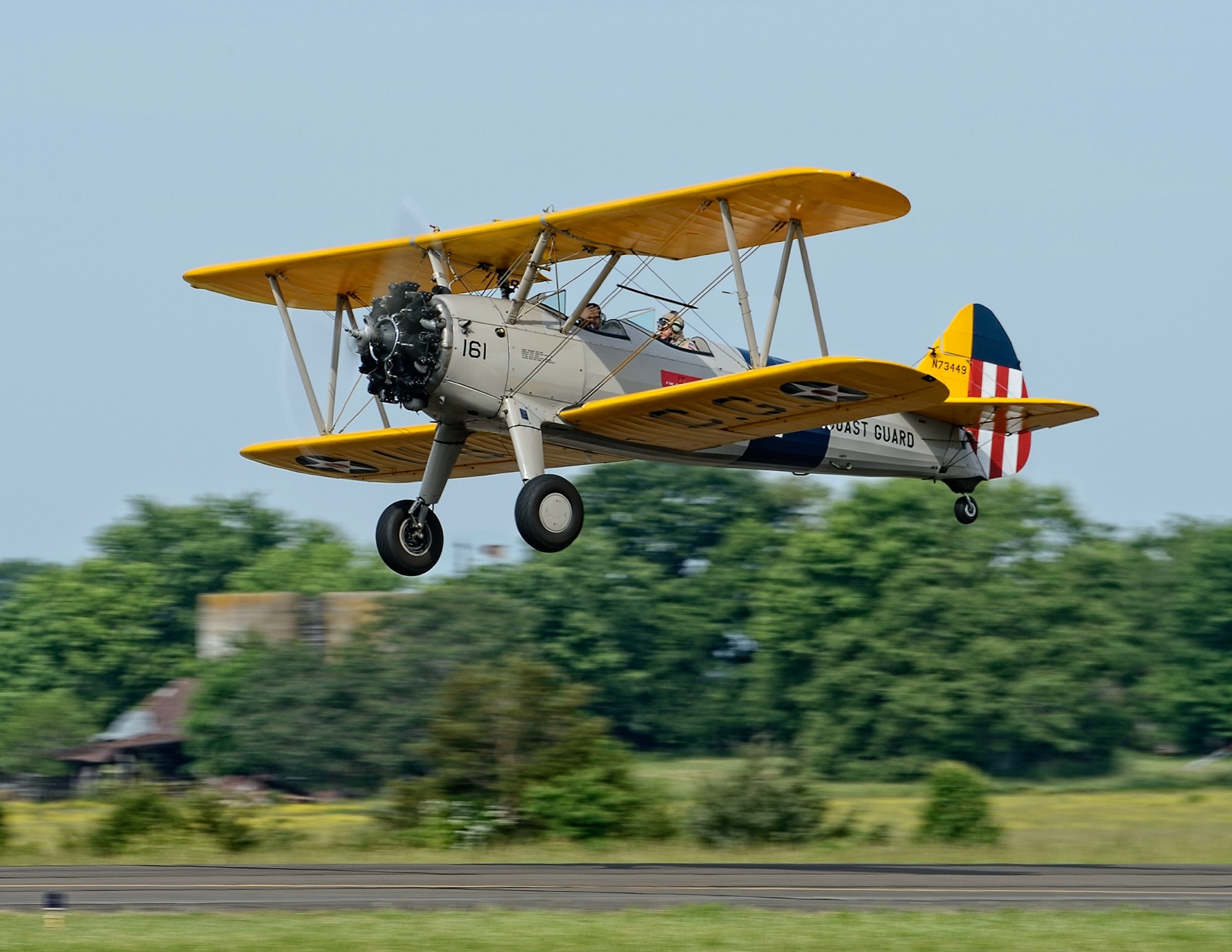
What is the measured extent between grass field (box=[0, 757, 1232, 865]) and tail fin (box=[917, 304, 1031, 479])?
6504mm

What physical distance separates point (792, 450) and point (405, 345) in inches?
178

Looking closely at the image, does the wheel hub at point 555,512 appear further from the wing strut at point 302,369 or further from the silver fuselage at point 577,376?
the wing strut at point 302,369

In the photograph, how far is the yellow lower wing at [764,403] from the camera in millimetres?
12547

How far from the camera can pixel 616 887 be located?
15641 millimetres

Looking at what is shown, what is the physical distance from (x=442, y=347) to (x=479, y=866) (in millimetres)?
9323

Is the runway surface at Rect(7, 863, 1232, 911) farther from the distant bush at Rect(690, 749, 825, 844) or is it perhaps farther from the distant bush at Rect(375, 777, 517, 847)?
the distant bush at Rect(690, 749, 825, 844)

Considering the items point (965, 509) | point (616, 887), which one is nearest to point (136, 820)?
point (616, 887)

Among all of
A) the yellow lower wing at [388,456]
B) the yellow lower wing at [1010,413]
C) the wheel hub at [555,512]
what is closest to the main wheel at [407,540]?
the yellow lower wing at [388,456]

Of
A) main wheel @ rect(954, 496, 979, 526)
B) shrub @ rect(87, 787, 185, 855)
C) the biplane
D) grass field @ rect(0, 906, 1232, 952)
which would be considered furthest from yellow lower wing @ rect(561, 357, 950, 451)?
shrub @ rect(87, 787, 185, 855)

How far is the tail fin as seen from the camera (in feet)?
60.6

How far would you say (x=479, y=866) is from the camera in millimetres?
20266

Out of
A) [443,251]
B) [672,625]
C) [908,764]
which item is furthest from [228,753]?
[443,251]

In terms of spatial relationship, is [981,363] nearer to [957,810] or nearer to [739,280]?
[739,280]

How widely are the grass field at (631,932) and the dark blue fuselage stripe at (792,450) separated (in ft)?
15.7
